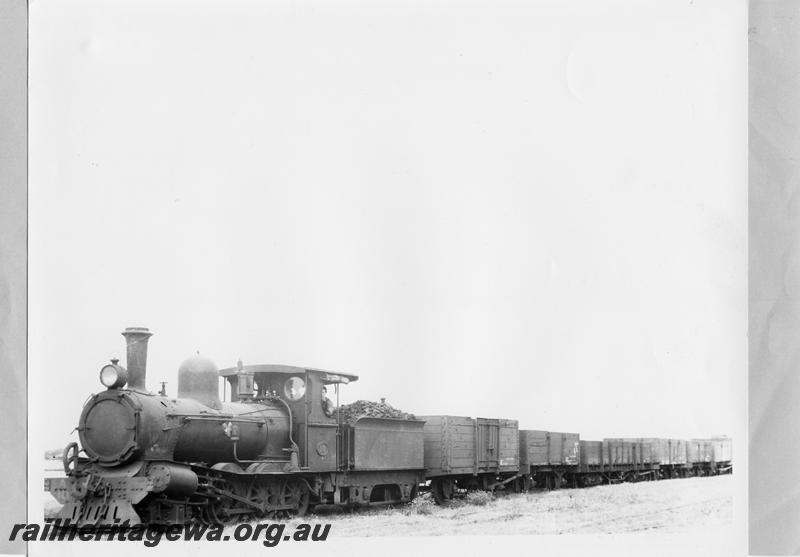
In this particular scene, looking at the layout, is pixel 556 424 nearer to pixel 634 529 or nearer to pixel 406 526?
pixel 634 529

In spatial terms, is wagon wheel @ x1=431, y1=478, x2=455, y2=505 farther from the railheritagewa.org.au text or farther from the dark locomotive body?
the railheritagewa.org.au text

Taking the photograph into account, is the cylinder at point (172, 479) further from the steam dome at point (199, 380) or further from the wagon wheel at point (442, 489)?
the wagon wheel at point (442, 489)

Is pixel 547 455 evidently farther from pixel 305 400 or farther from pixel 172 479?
pixel 172 479

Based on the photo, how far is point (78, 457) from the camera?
11039mm

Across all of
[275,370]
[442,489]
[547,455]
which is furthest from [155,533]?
[547,455]

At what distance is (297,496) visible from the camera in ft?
42.0

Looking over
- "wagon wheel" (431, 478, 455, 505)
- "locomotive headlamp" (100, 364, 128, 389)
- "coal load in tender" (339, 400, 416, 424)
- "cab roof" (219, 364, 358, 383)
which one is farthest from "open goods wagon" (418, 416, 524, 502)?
"locomotive headlamp" (100, 364, 128, 389)

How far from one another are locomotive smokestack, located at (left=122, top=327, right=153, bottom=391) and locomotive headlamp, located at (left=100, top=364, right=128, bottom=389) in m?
0.20

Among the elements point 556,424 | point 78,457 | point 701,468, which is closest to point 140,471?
point 78,457

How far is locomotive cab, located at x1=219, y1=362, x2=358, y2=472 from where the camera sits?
12742 mm

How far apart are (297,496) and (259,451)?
90cm

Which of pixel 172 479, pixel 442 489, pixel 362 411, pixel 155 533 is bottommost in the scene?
pixel 442 489

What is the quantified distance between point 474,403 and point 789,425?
146 inches

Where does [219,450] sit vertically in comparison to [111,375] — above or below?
below
